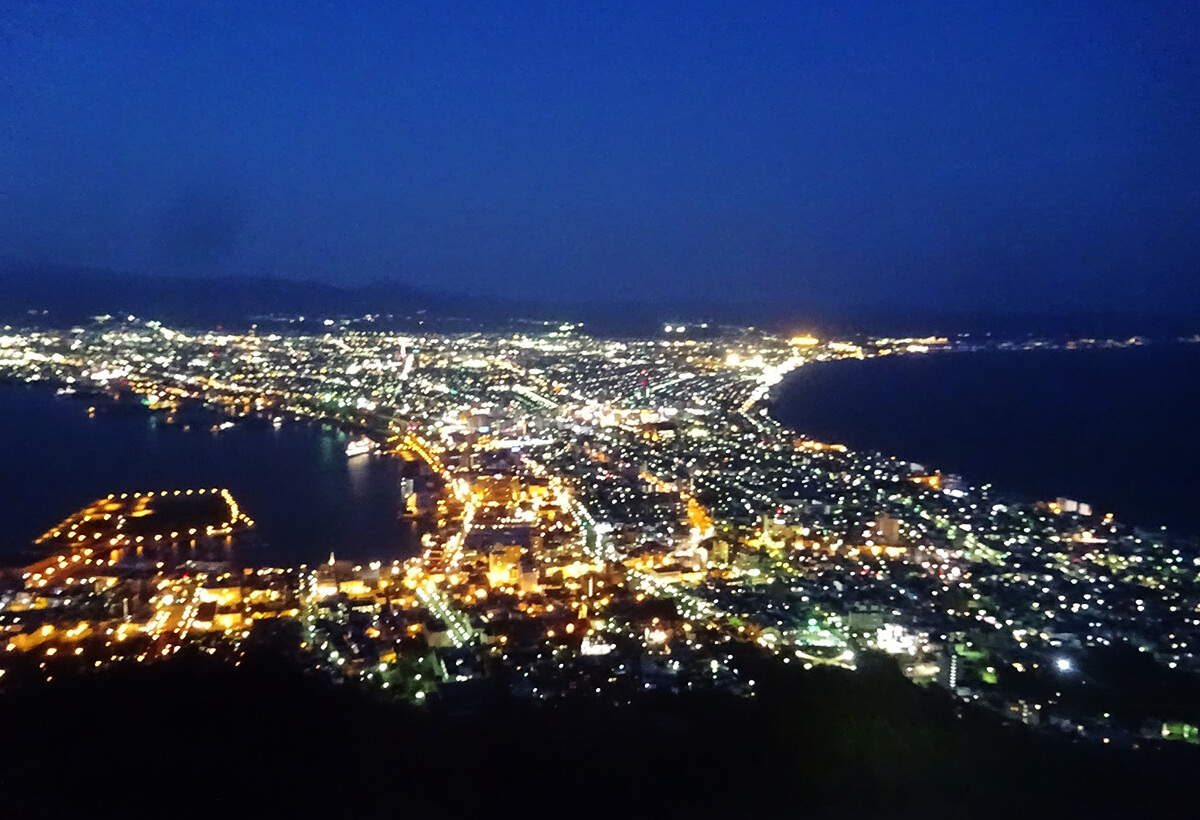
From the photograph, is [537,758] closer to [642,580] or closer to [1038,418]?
[642,580]

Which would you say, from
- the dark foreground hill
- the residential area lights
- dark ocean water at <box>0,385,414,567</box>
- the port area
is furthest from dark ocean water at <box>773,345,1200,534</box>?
the port area

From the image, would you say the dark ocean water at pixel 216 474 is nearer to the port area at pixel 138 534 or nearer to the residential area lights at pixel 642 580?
the port area at pixel 138 534

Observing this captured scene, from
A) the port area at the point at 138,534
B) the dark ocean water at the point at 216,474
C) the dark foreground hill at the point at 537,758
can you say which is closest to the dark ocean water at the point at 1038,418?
the dark foreground hill at the point at 537,758

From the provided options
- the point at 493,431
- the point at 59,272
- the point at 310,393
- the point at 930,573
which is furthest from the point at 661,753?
the point at 59,272

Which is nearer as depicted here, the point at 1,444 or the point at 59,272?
the point at 1,444

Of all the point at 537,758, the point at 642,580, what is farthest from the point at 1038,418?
the point at 537,758

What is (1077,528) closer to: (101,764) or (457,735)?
(457,735)

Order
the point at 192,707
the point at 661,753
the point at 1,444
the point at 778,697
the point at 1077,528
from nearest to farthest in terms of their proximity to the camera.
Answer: the point at 661,753 < the point at 192,707 < the point at 778,697 < the point at 1077,528 < the point at 1,444
